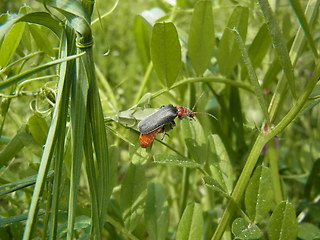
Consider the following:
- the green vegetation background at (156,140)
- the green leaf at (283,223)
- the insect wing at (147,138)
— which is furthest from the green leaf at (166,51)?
the green leaf at (283,223)

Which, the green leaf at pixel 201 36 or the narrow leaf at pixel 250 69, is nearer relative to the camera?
the narrow leaf at pixel 250 69

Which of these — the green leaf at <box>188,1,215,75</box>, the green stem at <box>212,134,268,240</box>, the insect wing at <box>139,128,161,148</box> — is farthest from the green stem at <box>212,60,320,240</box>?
the green leaf at <box>188,1,215,75</box>

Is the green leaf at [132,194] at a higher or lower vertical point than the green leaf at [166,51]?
lower

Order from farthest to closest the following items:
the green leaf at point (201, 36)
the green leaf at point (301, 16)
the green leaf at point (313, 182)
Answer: the green leaf at point (313, 182) < the green leaf at point (201, 36) < the green leaf at point (301, 16)

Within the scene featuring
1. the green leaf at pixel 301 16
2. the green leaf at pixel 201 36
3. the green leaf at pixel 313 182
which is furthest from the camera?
the green leaf at pixel 313 182

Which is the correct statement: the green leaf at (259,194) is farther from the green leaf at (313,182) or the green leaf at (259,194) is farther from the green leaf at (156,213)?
the green leaf at (313,182)

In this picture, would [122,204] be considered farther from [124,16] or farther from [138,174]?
[124,16]

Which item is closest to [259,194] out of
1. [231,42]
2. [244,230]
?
[244,230]

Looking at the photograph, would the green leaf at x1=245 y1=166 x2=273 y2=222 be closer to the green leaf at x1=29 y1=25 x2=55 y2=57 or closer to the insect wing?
the insect wing
